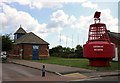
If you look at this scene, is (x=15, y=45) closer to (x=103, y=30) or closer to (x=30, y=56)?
(x=30, y=56)

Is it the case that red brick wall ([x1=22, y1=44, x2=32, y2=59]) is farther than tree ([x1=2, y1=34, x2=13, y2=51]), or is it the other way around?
red brick wall ([x1=22, y1=44, x2=32, y2=59])

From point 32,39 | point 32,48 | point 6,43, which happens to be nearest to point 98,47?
point 6,43

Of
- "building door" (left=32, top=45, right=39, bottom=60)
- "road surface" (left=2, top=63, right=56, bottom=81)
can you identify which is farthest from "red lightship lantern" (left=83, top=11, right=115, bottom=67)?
"building door" (left=32, top=45, right=39, bottom=60)

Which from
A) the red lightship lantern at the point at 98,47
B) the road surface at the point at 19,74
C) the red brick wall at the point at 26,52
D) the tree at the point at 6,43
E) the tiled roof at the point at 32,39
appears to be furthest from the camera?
the tiled roof at the point at 32,39

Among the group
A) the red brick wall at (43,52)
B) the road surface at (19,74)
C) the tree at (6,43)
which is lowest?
the road surface at (19,74)

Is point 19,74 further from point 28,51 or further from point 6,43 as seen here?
point 28,51

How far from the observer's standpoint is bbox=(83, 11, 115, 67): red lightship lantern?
29.1m

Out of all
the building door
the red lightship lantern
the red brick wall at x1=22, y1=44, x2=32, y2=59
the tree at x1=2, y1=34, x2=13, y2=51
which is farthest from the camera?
the building door

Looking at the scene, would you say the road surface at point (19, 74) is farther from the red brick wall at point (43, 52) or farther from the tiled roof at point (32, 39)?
the red brick wall at point (43, 52)

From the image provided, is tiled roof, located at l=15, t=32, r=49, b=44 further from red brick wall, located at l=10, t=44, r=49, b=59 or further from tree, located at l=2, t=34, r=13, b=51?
tree, located at l=2, t=34, r=13, b=51

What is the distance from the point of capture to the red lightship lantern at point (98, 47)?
29125 mm

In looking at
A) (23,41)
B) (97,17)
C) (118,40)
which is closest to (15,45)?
(23,41)

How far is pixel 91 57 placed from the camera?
2988 centimetres

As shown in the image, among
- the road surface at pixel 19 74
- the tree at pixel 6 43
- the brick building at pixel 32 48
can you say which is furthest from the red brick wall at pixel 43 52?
the road surface at pixel 19 74
